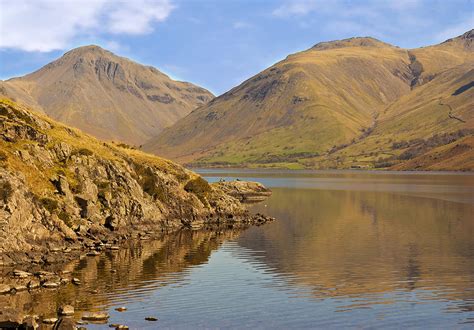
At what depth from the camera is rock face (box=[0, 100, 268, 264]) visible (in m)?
75.5

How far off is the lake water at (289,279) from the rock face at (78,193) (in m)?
6.93

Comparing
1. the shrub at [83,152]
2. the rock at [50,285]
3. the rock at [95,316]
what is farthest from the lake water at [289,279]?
the shrub at [83,152]

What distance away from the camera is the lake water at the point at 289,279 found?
164 ft

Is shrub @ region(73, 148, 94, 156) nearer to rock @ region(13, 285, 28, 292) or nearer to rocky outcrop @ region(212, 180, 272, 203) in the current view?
rock @ region(13, 285, 28, 292)

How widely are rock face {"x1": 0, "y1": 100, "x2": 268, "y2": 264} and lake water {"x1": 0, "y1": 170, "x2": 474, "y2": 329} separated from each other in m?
6.93

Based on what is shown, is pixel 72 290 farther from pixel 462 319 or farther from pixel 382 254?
pixel 382 254

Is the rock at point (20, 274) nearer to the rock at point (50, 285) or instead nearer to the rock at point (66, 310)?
the rock at point (50, 285)

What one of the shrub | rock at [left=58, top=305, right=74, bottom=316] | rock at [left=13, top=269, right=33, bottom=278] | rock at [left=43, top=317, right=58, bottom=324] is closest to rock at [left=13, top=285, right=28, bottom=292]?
rock at [left=13, top=269, right=33, bottom=278]

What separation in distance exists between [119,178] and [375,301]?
60.0m

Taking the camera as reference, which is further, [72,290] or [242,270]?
[242,270]

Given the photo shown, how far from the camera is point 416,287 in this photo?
6084 cm

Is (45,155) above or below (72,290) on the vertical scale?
above

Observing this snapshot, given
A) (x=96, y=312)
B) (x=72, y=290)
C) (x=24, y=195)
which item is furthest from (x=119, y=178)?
(x=96, y=312)

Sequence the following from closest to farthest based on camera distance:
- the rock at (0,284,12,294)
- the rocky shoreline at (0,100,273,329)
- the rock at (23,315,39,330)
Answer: the rock at (23,315,39,330), the rock at (0,284,12,294), the rocky shoreline at (0,100,273,329)
